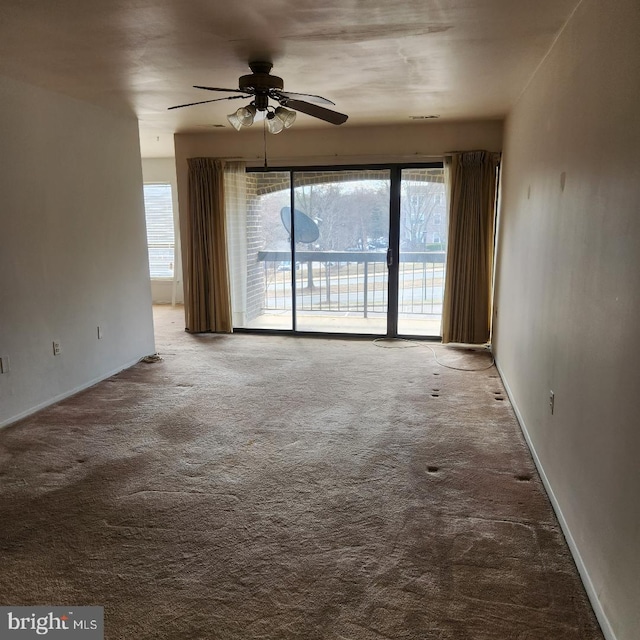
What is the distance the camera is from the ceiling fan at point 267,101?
3166 millimetres

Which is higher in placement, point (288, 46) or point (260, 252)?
point (288, 46)

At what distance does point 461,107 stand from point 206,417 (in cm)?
347

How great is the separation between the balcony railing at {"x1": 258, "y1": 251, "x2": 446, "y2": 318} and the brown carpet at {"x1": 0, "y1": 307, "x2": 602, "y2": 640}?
1.99 meters

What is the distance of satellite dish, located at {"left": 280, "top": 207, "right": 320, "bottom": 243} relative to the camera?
6.01m

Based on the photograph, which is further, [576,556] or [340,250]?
[340,250]

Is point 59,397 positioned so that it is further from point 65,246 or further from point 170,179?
point 170,179

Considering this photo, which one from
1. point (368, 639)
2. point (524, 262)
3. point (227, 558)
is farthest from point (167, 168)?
point (368, 639)

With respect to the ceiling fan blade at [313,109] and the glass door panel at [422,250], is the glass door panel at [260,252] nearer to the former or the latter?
the glass door panel at [422,250]

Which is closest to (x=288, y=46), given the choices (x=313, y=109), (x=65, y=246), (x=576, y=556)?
(x=313, y=109)

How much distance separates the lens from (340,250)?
6.00 meters

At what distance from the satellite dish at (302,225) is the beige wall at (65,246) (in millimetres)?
1718

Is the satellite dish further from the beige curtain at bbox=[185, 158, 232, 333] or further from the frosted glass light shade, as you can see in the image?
the frosted glass light shade

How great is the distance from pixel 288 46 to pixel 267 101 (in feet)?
1.45

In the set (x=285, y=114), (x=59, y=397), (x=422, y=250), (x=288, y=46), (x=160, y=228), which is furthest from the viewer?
(x=160, y=228)
